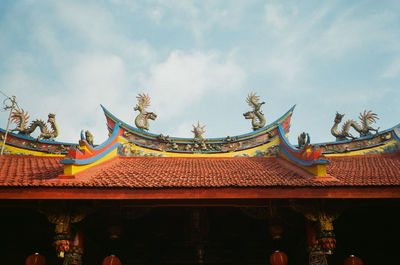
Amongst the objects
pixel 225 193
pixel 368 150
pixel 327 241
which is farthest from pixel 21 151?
pixel 368 150

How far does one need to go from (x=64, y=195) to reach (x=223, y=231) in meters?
3.43

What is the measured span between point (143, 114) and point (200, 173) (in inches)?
153

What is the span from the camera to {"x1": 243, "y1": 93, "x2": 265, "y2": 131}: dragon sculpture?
380 inches

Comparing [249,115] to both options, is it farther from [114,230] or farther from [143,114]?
[114,230]

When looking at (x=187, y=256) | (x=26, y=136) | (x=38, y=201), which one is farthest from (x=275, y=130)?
(x=26, y=136)

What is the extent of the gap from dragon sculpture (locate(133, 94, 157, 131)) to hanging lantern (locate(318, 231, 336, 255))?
224 inches

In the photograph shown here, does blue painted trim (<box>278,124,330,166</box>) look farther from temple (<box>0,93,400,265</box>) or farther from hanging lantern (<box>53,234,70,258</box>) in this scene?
hanging lantern (<box>53,234,70,258</box>)

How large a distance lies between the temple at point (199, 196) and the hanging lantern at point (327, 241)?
0.6 inches

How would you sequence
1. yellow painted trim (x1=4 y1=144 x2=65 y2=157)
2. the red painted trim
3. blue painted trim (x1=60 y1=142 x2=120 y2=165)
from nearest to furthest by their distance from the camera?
the red painted trim < blue painted trim (x1=60 y1=142 x2=120 y2=165) < yellow painted trim (x1=4 y1=144 x2=65 y2=157)

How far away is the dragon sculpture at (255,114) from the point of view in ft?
31.7

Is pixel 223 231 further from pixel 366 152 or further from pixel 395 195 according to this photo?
pixel 366 152

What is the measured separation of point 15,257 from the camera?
687cm

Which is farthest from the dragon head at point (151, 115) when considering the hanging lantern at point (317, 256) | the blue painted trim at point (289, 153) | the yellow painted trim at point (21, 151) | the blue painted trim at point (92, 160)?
the hanging lantern at point (317, 256)

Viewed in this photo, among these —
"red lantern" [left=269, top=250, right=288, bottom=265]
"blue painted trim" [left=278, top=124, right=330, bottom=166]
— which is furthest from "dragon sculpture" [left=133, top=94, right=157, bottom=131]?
"red lantern" [left=269, top=250, right=288, bottom=265]
